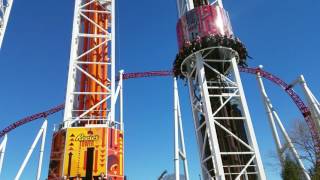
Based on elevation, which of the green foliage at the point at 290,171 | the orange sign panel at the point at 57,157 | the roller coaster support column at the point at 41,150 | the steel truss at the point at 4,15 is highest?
the steel truss at the point at 4,15

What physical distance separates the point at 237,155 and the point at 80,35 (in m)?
13.9

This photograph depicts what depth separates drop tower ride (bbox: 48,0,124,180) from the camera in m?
15.2

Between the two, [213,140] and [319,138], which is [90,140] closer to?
[213,140]

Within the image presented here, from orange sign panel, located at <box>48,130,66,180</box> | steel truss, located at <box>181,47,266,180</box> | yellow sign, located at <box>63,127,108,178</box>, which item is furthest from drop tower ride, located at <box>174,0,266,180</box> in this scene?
orange sign panel, located at <box>48,130,66,180</box>

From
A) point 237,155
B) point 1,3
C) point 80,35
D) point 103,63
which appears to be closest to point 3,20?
point 1,3

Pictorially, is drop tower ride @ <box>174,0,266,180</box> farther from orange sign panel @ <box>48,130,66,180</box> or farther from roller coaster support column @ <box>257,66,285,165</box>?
orange sign panel @ <box>48,130,66,180</box>

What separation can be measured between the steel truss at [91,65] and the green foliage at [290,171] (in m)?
Result: 20.0

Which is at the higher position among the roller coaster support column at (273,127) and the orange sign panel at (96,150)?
the roller coaster support column at (273,127)

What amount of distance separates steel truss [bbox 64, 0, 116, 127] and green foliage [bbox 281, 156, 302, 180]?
20032 millimetres

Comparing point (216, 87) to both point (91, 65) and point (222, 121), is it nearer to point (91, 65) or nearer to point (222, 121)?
point (222, 121)

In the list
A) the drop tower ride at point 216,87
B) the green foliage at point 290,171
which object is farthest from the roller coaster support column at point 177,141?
the green foliage at point 290,171

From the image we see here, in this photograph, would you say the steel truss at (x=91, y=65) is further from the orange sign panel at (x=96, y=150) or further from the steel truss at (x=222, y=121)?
the steel truss at (x=222, y=121)

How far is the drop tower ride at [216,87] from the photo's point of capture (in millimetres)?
21938

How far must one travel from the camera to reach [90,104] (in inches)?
746
